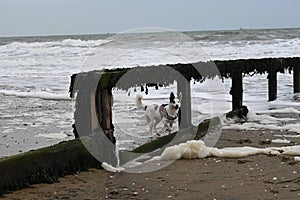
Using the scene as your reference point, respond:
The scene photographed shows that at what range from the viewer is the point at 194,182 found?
4.67 metres

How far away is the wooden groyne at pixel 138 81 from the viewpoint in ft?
17.8

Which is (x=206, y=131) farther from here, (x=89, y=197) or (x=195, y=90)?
(x=195, y=90)

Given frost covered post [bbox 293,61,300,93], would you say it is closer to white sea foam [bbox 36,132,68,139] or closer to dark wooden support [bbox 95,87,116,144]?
white sea foam [bbox 36,132,68,139]

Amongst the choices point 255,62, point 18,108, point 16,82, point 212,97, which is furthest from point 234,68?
point 16,82

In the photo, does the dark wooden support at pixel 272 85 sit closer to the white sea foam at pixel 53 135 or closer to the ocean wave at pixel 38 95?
the white sea foam at pixel 53 135

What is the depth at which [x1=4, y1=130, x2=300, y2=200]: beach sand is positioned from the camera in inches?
169

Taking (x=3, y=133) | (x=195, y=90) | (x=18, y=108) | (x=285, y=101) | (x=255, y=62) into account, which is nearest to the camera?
(x=3, y=133)

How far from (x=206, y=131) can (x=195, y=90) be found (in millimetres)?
6286

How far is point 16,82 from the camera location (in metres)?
19.0

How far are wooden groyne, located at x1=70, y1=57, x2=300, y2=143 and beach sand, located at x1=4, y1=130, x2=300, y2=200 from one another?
0.63m

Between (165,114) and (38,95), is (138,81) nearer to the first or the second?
(165,114)

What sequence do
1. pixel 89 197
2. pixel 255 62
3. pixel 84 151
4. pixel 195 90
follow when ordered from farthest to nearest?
1. pixel 195 90
2. pixel 255 62
3. pixel 84 151
4. pixel 89 197

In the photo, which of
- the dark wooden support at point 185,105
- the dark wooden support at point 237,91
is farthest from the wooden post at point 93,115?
the dark wooden support at point 237,91

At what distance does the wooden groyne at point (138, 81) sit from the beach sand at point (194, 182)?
2.06 ft
